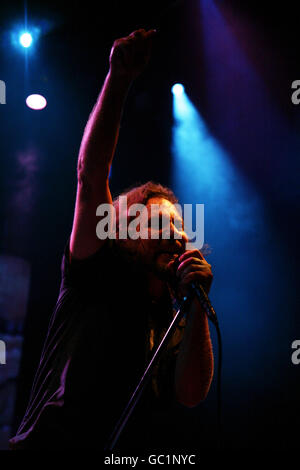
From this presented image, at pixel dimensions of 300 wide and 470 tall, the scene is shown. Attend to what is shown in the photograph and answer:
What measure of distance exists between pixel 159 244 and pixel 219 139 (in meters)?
3.05

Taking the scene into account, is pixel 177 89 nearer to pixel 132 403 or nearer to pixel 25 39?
pixel 25 39

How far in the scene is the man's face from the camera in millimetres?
1370

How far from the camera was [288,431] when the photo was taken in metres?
3.26

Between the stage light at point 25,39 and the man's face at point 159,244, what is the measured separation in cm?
298

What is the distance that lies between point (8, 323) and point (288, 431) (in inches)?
111

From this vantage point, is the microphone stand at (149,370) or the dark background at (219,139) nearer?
the microphone stand at (149,370)

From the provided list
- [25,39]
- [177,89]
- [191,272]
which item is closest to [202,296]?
[191,272]

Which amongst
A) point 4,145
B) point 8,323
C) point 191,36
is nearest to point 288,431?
point 8,323

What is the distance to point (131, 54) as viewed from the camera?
105 centimetres

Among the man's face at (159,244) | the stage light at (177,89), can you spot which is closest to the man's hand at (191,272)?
the man's face at (159,244)

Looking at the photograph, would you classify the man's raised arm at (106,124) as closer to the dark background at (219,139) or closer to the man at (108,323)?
the man at (108,323)

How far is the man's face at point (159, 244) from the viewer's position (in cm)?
137

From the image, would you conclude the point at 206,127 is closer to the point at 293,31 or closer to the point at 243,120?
the point at 243,120
